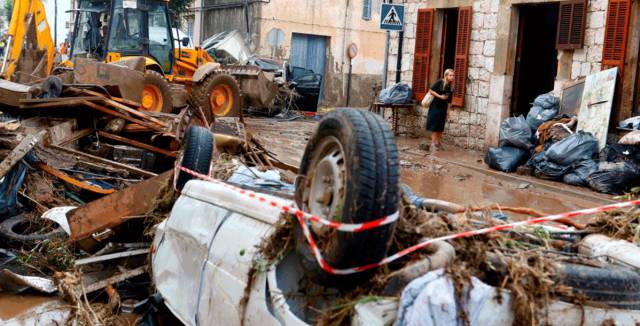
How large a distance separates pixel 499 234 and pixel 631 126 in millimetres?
8465

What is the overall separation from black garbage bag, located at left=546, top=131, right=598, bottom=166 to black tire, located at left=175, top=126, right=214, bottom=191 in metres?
7.16

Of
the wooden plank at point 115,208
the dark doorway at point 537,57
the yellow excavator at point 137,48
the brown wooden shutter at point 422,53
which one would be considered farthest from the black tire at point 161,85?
the wooden plank at point 115,208

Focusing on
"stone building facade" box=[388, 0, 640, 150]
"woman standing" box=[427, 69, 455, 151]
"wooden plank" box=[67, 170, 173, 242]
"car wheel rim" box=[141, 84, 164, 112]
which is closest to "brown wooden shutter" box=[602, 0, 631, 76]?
"stone building facade" box=[388, 0, 640, 150]

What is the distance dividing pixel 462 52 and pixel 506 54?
132 cm

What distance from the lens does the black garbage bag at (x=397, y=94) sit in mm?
16438

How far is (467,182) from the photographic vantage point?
11.8 meters

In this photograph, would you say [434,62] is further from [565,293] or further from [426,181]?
[565,293]

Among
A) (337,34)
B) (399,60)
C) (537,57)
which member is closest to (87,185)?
(399,60)

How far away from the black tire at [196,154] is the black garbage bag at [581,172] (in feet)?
23.3

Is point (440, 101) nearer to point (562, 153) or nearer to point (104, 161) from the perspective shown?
point (562, 153)

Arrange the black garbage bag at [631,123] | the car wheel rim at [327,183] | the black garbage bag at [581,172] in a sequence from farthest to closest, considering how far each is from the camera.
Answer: the black garbage bag at [581,172] → the black garbage bag at [631,123] → the car wheel rim at [327,183]

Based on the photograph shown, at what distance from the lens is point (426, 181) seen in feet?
38.4

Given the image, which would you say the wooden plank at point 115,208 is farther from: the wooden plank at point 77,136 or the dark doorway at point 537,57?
the dark doorway at point 537,57

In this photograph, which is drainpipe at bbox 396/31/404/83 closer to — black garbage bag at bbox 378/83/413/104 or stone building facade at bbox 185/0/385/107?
black garbage bag at bbox 378/83/413/104
